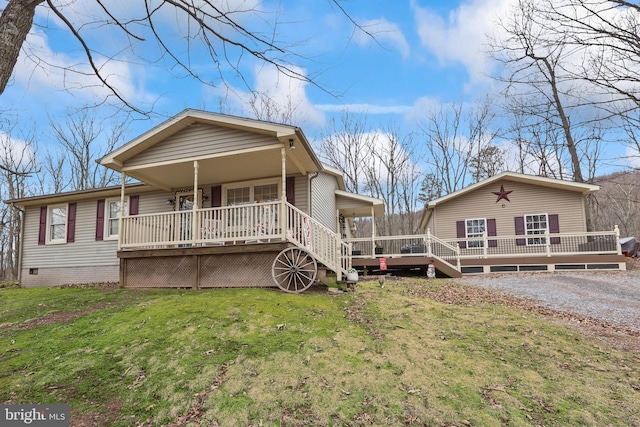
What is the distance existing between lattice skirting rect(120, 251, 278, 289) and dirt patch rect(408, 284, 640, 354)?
3820mm

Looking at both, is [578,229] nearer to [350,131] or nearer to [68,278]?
[350,131]

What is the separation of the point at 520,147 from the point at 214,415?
28.9 meters

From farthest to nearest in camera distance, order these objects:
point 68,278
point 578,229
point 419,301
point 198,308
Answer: point 578,229, point 68,278, point 419,301, point 198,308

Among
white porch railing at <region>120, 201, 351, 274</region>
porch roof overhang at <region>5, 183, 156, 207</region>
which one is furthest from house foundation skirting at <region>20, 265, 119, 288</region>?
white porch railing at <region>120, 201, 351, 274</region>

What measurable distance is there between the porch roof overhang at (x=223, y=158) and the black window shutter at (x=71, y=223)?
4.76 meters

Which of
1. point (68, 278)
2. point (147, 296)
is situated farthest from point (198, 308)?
point (68, 278)

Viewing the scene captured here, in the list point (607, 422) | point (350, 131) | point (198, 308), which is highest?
point (350, 131)

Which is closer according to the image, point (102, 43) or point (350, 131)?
point (102, 43)

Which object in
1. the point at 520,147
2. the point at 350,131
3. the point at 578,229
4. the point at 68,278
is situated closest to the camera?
the point at 68,278

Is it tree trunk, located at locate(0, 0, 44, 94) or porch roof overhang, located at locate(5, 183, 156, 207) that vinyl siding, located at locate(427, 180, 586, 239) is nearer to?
porch roof overhang, located at locate(5, 183, 156, 207)

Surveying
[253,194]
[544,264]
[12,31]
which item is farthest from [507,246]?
[12,31]

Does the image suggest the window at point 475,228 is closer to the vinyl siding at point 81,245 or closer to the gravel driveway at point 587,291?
the gravel driveway at point 587,291

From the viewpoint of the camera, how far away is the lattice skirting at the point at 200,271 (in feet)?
28.9

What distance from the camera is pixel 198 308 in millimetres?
6410
